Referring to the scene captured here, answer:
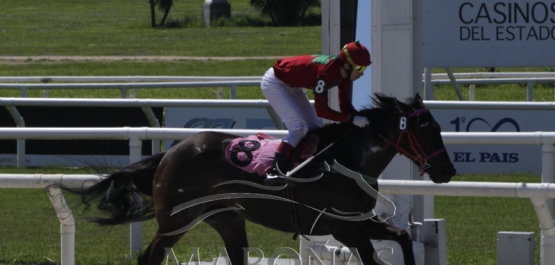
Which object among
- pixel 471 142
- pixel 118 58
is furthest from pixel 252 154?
pixel 118 58

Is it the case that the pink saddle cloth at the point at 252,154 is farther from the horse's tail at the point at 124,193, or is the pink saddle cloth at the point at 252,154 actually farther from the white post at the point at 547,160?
the white post at the point at 547,160

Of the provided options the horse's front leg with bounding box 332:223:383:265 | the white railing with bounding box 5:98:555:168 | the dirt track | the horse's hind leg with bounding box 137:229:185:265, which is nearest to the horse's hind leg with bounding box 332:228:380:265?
the horse's front leg with bounding box 332:223:383:265

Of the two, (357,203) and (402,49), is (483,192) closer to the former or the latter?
(357,203)

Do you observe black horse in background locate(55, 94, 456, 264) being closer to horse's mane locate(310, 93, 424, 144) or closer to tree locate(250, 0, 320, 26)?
horse's mane locate(310, 93, 424, 144)

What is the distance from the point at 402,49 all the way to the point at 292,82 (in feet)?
2.38

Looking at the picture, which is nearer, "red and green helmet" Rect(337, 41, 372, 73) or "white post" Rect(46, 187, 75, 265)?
"red and green helmet" Rect(337, 41, 372, 73)

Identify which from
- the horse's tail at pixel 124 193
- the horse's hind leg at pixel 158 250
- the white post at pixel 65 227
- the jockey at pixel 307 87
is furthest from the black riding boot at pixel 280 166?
the white post at pixel 65 227

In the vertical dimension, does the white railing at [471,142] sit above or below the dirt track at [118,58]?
above

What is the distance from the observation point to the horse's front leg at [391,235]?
457cm

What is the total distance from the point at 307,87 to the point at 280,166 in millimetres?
419

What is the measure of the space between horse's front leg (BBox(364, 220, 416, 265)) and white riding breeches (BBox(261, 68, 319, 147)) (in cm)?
56

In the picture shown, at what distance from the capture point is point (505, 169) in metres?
9.52

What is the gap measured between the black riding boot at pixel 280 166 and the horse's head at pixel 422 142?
0.48 meters

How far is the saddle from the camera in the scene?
479 centimetres
